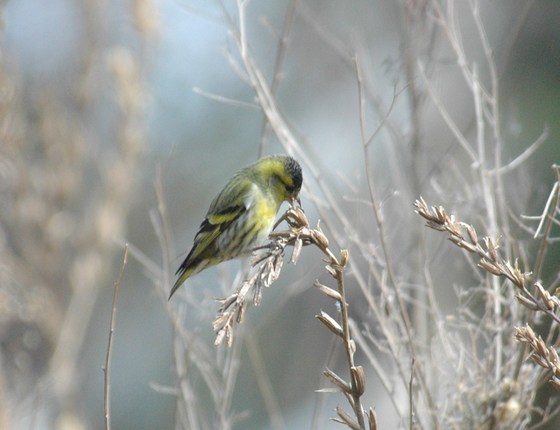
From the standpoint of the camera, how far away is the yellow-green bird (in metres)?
4.30

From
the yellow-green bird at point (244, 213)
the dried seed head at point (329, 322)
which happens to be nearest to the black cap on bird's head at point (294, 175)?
the yellow-green bird at point (244, 213)

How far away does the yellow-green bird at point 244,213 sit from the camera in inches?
169

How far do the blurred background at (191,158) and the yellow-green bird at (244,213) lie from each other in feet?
0.53

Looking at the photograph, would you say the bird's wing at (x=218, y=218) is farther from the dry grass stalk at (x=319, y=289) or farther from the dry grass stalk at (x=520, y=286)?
the dry grass stalk at (x=520, y=286)

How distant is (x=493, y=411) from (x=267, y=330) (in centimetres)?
825

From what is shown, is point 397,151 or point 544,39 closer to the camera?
point 397,151

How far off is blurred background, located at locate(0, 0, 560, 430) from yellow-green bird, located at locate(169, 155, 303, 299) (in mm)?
162

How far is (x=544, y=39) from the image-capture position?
33.7ft

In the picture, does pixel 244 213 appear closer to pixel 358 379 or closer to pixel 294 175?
pixel 294 175

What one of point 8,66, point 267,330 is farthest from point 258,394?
point 8,66

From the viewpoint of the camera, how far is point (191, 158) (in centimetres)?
1237

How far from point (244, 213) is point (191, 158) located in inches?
314

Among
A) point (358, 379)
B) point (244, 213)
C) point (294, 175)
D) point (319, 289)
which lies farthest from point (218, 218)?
point (358, 379)

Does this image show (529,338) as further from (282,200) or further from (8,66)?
(8,66)
